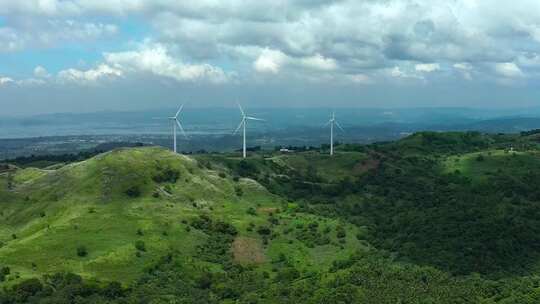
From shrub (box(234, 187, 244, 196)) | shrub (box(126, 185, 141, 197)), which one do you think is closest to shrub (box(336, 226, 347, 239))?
shrub (box(234, 187, 244, 196))

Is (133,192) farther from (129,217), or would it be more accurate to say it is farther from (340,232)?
(340,232)

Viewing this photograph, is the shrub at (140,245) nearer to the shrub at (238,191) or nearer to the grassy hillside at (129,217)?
the grassy hillside at (129,217)

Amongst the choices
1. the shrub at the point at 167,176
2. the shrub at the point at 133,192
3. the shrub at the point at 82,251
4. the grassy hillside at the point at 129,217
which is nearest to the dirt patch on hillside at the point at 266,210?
the grassy hillside at the point at 129,217

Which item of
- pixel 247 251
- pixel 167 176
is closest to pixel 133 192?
pixel 167 176

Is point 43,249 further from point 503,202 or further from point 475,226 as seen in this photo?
point 503,202

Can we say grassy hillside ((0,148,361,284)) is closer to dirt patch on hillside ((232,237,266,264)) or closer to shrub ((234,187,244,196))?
shrub ((234,187,244,196))

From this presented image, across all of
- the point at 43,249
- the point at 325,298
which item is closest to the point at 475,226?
the point at 325,298
